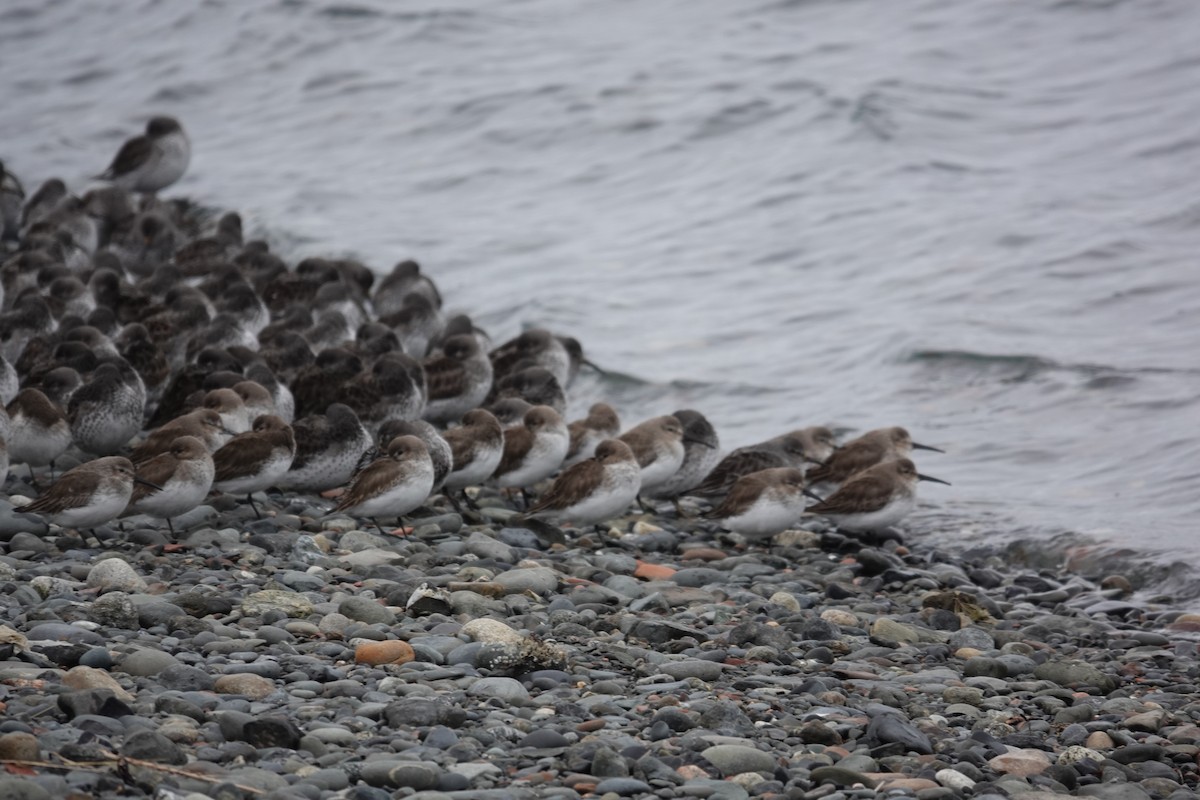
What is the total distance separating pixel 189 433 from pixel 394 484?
1.61 m

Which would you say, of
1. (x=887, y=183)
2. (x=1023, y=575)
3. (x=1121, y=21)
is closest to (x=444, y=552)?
(x=1023, y=575)

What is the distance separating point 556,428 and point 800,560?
6.68ft

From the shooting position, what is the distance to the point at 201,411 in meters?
10.6

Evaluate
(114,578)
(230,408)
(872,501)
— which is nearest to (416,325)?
(230,408)

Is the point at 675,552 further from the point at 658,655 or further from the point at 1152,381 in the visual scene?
the point at 1152,381

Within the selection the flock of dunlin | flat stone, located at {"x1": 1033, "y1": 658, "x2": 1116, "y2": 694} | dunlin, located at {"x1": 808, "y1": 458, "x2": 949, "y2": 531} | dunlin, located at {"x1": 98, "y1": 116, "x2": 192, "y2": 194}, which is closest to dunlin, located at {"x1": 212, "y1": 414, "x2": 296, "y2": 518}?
the flock of dunlin

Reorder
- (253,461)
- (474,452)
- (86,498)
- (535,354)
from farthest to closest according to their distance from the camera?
(535,354), (474,452), (253,461), (86,498)

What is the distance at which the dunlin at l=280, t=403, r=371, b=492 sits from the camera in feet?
34.6

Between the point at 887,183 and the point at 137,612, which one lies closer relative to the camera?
the point at 137,612

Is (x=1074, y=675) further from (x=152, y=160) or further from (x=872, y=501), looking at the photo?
(x=152, y=160)

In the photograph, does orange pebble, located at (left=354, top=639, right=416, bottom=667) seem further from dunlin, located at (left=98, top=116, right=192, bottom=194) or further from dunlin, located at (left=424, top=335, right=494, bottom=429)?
dunlin, located at (left=98, top=116, right=192, bottom=194)

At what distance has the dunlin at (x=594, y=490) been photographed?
10.1 meters

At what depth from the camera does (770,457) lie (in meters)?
11.5

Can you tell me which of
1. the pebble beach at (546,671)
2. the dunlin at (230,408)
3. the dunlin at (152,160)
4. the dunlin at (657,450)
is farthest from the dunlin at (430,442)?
the dunlin at (152,160)
